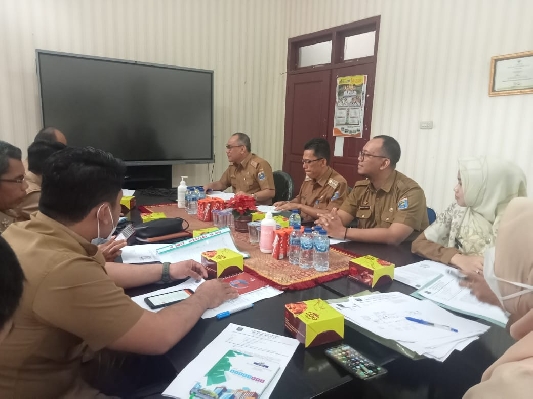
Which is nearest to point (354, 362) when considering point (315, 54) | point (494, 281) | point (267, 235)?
point (494, 281)

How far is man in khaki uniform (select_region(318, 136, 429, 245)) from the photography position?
6.68ft

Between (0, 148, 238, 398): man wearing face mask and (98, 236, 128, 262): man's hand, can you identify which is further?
(98, 236, 128, 262): man's hand

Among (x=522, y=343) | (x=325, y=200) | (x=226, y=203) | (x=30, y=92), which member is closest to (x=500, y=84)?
(x=325, y=200)

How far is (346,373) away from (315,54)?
4402 millimetres

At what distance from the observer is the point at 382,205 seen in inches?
93.1

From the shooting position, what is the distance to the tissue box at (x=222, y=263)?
1.45m

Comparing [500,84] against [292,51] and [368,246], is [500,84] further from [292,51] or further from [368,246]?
[292,51]

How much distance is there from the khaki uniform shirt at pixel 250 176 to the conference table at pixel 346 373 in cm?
233

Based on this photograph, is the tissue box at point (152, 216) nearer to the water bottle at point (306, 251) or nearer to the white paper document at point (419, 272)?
the water bottle at point (306, 251)

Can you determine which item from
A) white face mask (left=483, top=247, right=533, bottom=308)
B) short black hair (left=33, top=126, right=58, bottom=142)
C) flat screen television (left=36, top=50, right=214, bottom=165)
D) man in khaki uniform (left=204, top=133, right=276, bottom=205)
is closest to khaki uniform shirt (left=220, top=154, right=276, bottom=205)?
man in khaki uniform (left=204, top=133, right=276, bottom=205)

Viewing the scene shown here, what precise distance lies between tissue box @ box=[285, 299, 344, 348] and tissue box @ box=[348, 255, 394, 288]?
1.23 feet

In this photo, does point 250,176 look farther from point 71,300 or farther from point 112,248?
point 71,300

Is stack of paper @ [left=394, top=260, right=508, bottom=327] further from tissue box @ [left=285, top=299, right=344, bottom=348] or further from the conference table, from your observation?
tissue box @ [left=285, top=299, right=344, bottom=348]

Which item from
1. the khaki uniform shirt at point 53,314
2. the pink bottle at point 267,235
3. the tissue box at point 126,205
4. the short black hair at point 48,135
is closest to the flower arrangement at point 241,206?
the pink bottle at point 267,235
